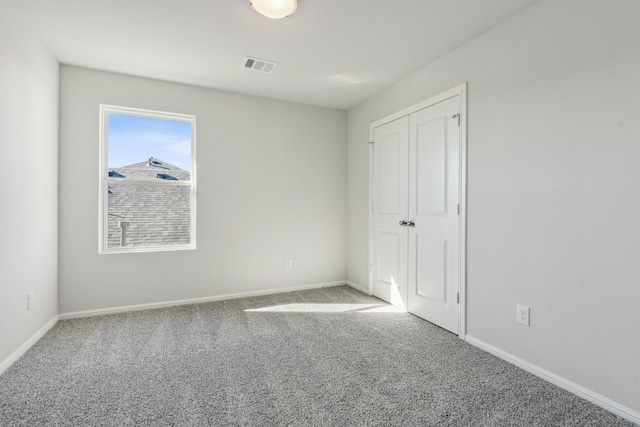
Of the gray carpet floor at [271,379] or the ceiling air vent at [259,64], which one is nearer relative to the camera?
the gray carpet floor at [271,379]

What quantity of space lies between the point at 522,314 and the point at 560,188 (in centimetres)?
89

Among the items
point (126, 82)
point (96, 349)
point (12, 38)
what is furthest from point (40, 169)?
point (96, 349)

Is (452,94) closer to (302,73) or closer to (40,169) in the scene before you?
(302,73)

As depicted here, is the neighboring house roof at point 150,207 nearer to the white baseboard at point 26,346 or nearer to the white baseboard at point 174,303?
the white baseboard at point 174,303

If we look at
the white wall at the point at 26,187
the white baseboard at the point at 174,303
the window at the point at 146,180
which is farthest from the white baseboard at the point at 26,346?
the window at the point at 146,180

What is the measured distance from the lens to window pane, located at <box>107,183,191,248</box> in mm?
3301

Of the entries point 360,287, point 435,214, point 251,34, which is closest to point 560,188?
point 435,214

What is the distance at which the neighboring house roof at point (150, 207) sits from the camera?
10.8ft

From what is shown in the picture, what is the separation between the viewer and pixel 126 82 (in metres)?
3.24

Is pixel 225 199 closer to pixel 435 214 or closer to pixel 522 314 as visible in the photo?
pixel 435 214

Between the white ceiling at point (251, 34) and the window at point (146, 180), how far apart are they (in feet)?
1.66

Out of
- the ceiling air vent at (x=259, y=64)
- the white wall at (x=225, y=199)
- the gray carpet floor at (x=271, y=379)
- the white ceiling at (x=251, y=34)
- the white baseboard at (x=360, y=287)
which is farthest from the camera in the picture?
the white baseboard at (x=360, y=287)

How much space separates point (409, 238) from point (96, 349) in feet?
9.62

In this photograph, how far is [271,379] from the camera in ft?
6.62
